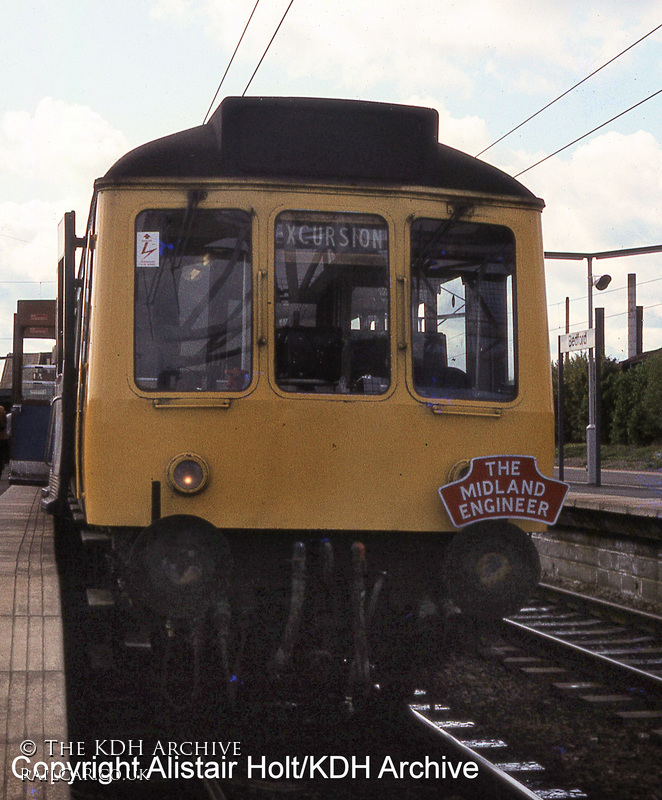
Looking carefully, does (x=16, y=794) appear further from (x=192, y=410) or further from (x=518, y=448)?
(x=518, y=448)

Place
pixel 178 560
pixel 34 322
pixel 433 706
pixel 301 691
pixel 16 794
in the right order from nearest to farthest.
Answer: pixel 16 794 → pixel 178 560 → pixel 301 691 → pixel 433 706 → pixel 34 322

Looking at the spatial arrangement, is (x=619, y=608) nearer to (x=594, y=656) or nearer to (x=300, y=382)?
(x=594, y=656)

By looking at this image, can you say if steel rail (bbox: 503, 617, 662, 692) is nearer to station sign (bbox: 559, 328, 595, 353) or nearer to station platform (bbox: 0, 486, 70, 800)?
station platform (bbox: 0, 486, 70, 800)

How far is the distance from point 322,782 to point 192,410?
1712mm

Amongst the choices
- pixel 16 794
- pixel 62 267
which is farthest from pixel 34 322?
pixel 16 794

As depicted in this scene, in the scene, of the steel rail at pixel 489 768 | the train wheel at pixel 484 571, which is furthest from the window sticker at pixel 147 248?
the steel rail at pixel 489 768

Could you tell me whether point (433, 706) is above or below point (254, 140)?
below

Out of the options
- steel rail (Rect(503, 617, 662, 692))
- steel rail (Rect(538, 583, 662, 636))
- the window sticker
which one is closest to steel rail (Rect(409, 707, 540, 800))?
steel rail (Rect(503, 617, 662, 692))

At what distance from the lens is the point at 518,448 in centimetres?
502

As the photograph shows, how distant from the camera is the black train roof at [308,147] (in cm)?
487

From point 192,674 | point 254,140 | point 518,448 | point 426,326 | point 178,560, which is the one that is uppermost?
point 254,140

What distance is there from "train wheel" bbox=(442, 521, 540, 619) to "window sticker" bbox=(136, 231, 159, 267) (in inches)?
73.5

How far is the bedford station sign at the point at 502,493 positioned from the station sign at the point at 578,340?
12.5 metres

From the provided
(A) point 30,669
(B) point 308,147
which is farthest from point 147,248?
(A) point 30,669
